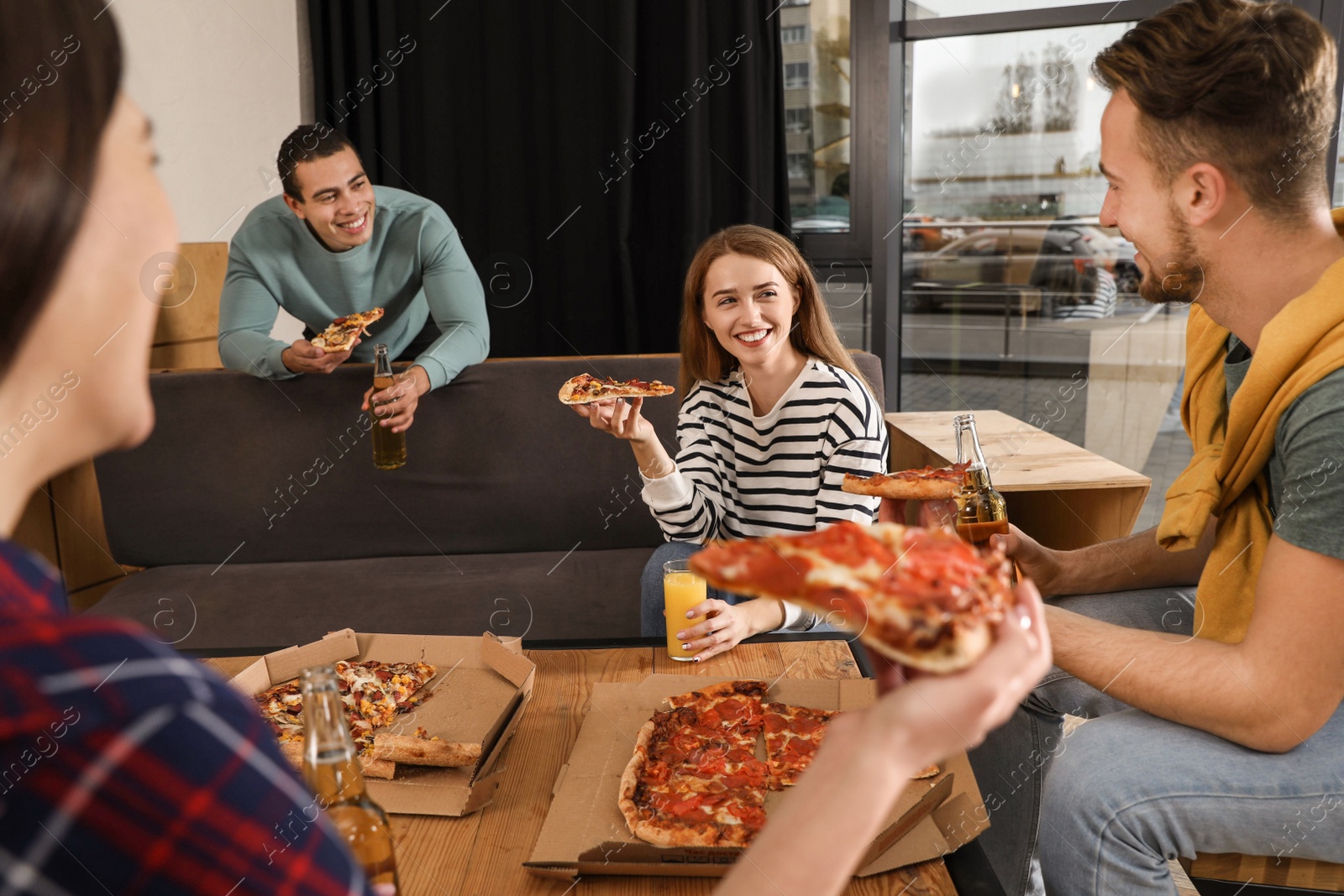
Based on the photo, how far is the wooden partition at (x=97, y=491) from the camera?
3.06m

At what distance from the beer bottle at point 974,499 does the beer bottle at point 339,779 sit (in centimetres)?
101

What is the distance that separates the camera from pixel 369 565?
9.62ft

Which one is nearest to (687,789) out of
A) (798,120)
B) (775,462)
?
(775,462)

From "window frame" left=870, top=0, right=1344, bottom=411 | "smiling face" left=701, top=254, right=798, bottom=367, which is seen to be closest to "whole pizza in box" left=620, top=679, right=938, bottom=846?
"smiling face" left=701, top=254, right=798, bottom=367

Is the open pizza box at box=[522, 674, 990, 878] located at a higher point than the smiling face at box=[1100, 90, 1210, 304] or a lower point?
lower

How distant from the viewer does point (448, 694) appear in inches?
59.7

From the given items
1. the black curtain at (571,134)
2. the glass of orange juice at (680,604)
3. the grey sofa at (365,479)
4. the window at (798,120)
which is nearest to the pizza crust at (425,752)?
the glass of orange juice at (680,604)

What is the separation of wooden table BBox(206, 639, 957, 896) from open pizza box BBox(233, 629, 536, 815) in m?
0.03

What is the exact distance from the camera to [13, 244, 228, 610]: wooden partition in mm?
3064

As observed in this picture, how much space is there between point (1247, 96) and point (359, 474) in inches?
97.4

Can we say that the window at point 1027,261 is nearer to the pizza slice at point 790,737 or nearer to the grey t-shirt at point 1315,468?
the grey t-shirt at point 1315,468

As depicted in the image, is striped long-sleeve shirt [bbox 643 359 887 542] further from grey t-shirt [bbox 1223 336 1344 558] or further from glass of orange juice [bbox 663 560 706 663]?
grey t-shirt [bbox 1223 336 1344 558]

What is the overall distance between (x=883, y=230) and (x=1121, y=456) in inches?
57.4

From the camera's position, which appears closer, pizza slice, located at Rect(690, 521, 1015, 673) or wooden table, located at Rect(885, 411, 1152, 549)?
pizza slice, located at Rect(690, 521, 1015, 673)
